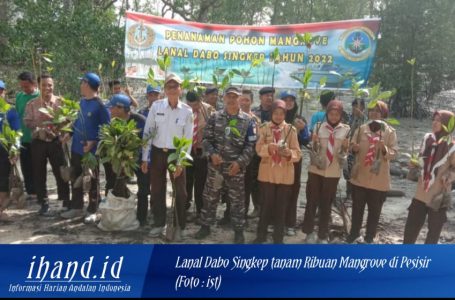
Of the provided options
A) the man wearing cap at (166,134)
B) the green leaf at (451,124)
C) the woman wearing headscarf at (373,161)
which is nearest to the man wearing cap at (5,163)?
the man wearing cap at (166,134)

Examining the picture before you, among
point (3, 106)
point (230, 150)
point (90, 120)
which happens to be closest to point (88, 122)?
point (90, 120)

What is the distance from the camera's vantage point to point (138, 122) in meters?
4.53

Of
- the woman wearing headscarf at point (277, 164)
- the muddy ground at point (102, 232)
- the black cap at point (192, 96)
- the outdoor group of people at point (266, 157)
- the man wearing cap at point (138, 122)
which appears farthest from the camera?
the black cap at point (192, 96)

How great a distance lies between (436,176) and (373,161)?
1.82 feet

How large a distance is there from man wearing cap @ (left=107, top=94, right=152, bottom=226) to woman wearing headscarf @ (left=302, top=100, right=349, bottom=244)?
1.78m

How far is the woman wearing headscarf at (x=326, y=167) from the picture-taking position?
155 inches

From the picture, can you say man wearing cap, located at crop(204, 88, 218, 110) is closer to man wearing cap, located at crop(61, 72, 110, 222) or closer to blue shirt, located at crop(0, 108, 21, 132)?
man wearing cap, located at crop(61, 72, 110, 222)

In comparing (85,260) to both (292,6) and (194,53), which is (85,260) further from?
(292,6)

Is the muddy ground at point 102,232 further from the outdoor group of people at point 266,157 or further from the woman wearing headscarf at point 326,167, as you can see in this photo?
the woman wearing headscarf at point 326,167

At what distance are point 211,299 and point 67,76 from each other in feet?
20.5

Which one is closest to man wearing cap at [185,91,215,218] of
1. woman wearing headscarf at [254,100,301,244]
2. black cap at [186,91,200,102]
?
black cap at [186,91,200,102]

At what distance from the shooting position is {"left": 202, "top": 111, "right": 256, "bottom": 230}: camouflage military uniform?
402 cm

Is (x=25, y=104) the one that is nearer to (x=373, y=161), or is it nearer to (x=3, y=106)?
(x=3, y=106)

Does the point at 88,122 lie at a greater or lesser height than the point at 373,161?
greater
